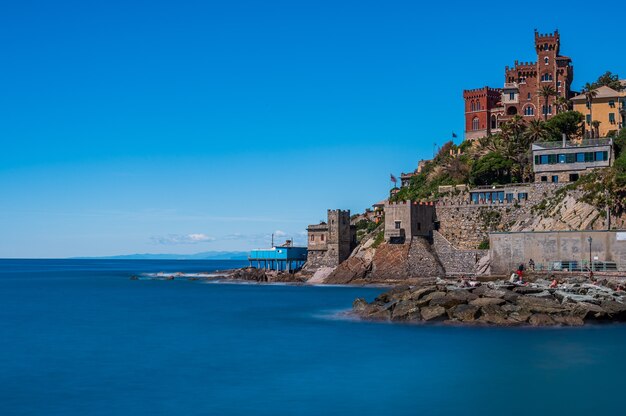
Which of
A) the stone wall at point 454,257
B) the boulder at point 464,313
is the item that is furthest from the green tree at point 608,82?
the boulder at point 464,313

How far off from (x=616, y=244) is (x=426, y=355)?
104ft

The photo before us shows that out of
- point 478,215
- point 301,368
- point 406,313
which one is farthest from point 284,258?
point 301,368

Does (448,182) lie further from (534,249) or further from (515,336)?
(515,336)

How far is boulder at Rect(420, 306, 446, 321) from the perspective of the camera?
4759 cm

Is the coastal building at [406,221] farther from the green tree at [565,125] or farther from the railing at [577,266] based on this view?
the green tree at [565,125]

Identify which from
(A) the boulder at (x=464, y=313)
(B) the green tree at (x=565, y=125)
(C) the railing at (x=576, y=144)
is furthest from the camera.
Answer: (B) the green tree at (x=565, y=125)

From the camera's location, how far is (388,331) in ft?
146

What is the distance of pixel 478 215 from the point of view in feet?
268

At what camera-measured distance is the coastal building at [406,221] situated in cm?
8162

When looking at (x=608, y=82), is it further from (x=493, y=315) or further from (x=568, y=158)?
(x=493, y=315)

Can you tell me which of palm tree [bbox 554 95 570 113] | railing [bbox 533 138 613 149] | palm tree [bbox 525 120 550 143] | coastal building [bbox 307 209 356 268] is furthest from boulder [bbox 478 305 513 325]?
palm tree [bbox 554 95 570 113]

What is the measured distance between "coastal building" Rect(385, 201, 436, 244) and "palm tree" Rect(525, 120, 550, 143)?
15.0 metres

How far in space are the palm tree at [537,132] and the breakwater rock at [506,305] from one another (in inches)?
1388

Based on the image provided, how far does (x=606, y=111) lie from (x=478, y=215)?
20.4 m
